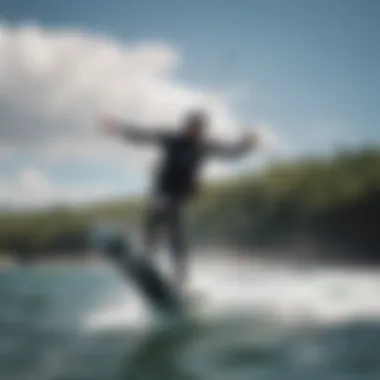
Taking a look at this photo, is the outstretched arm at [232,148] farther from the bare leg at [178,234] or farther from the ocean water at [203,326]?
the ocean water at [203,326]

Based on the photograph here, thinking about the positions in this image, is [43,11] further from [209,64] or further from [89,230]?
[89,230]

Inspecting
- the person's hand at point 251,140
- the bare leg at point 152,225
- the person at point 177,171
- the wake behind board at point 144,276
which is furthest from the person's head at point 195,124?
the wake behind board at point 144,276

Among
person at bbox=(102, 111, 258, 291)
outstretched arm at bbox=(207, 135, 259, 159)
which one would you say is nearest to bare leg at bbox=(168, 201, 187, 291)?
person at bbox=(102, 111, 258, 291)

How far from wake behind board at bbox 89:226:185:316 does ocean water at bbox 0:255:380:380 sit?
0.09ft

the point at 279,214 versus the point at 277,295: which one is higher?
the point at 279,214

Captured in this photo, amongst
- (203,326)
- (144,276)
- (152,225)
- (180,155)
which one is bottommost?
(203,326)

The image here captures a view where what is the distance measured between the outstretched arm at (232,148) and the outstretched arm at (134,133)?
0.40 feet

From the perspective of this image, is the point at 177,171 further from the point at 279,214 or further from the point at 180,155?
the point at 279,214

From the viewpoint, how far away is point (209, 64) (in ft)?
7.07

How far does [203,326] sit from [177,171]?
40 cm

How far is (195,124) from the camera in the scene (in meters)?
2.12

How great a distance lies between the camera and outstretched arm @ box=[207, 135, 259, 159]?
6.91ft

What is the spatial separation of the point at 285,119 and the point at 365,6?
373 mm

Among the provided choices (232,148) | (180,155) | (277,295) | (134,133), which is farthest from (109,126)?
(277,295)
